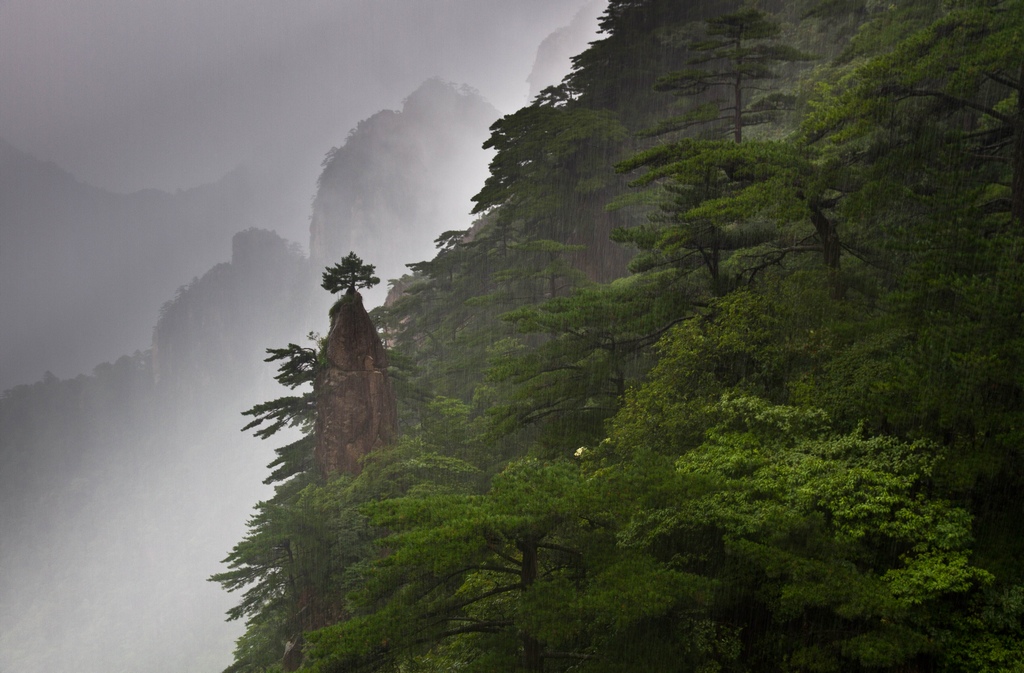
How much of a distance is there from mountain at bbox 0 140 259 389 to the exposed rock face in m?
179

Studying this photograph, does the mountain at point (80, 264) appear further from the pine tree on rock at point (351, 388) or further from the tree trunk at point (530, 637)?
the tree trunk at point (530, 637)

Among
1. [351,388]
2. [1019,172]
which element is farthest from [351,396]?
[1019,172]

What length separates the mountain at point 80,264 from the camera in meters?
166

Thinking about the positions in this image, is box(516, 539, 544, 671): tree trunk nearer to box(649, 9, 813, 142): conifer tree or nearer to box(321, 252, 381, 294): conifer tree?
box(649, 9, 813, 142): conifer tree

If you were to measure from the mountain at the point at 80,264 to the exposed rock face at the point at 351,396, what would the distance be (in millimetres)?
179397

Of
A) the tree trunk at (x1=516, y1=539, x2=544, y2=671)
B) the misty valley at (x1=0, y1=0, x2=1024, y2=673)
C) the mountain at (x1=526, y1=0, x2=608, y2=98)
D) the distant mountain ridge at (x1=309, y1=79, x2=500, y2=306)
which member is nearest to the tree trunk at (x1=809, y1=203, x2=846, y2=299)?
the misty valley at (x1=0, y1=0, x2=1024, y2=673)

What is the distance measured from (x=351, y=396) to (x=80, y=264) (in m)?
211

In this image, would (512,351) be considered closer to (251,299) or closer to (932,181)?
(932,181)

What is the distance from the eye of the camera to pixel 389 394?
2025 cm

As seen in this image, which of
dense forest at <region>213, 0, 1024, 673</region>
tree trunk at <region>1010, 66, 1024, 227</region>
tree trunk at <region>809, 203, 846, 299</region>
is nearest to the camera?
dense forest at <region>213, 0, 1024, 673</region>

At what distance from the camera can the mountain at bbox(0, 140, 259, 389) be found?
544 ft

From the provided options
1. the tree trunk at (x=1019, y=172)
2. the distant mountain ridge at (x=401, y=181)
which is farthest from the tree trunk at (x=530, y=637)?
the distant mountain ridge at (x=401, y=181)

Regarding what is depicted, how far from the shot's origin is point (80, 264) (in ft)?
607

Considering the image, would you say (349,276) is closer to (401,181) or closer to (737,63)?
(737,63)
